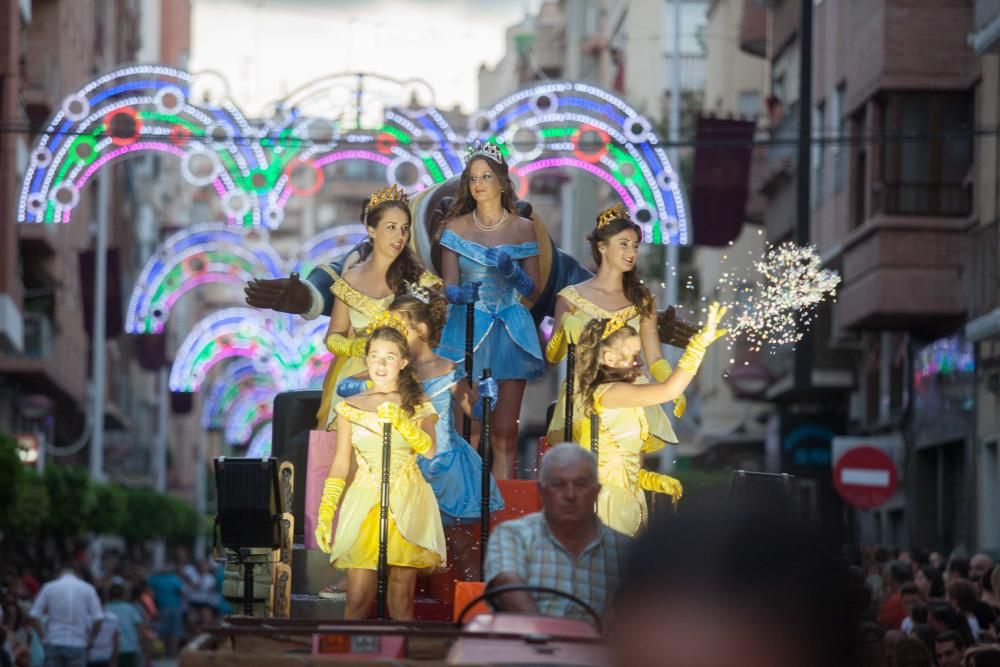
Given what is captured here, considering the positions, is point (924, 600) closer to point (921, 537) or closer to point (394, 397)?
point (394, 397)

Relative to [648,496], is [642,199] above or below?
above

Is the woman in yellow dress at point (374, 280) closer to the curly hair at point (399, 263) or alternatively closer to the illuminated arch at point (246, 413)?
the curly hair at point (399, 263)

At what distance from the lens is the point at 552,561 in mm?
7445

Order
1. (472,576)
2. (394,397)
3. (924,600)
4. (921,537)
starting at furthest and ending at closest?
(921,537), (924,600), (472,576), (394,397)

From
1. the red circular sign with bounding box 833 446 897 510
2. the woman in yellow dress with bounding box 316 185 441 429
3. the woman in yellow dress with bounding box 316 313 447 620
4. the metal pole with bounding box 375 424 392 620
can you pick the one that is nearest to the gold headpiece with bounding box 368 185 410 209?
the woman in yellow dress with bounding box 316 185 441 429

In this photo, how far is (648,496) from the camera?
10.9 m

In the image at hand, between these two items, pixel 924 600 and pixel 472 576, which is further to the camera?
pixel 924 600

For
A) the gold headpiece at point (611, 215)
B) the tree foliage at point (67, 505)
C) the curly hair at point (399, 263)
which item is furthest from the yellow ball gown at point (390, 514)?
the tree foliage at point (67, 505)

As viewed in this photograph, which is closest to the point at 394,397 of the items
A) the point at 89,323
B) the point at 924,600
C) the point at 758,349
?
the point at 758,349

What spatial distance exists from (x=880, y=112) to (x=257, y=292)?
19.9 m

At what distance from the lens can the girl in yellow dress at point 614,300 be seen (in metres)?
11.2

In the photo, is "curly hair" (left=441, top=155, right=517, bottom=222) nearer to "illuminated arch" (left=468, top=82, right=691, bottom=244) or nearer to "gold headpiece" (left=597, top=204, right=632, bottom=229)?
"gold headpiece" (left=597, top=204, right=632, bottom=229)

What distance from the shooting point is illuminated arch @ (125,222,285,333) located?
30.9 meters

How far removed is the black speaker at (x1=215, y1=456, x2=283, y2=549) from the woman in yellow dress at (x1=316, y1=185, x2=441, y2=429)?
4.10 feet
